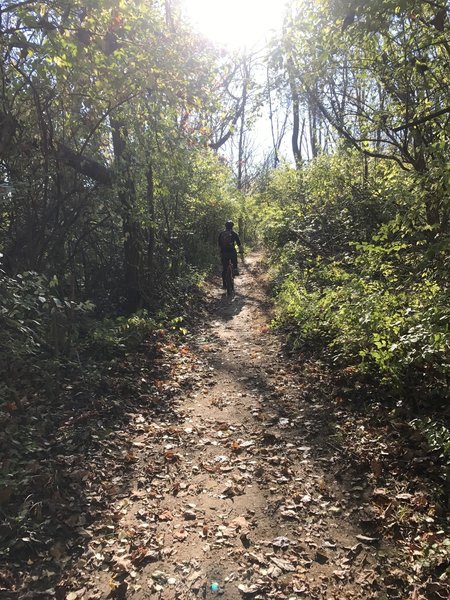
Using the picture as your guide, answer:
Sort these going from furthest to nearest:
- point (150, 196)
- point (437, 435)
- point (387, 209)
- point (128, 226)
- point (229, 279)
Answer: point (229, 279) → point (150, 196) → point (128, 226) → point (387, 209) → point (437, 435)

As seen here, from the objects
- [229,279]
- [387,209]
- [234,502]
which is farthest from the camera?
[229,279]

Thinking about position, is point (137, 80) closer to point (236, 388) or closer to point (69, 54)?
point (69, 54)

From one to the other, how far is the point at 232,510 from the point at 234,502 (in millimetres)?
119

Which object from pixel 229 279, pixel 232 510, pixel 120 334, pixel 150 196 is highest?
pixel 150 196

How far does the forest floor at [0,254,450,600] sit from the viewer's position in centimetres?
312

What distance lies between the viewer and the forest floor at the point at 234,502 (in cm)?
312

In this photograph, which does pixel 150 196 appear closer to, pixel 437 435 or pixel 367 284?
pixel 367 284

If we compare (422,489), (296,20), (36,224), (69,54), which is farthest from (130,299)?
(422,489)

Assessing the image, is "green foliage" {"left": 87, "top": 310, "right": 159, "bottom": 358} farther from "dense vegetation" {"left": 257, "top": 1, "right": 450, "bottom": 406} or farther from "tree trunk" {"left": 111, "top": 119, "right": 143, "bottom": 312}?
"dense vegetation" {"left": 257, "top": 1, "right": 450, "bottom": 406}

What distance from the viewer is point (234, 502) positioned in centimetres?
407

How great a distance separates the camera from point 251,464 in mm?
4629

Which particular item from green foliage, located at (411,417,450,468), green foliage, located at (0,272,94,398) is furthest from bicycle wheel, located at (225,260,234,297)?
green foliage, located at (411,417,450,468)

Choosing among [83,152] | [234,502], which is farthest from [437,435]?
[83,152]

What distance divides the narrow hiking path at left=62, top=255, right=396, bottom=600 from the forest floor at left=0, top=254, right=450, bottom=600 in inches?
0.5
